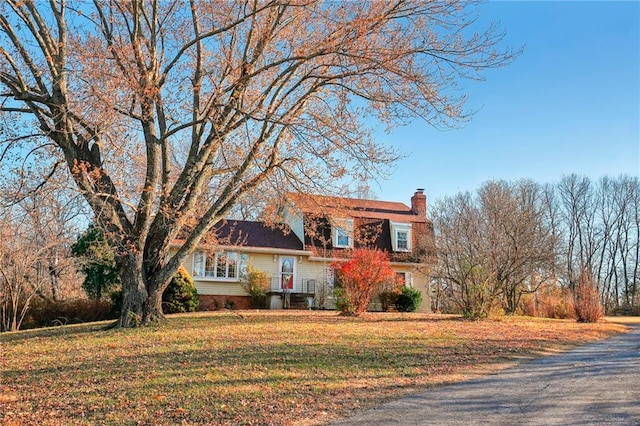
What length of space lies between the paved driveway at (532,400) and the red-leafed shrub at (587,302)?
39.0 ft

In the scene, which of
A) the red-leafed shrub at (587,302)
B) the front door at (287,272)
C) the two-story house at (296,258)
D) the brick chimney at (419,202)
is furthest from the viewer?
the brick chimney at (419,202)

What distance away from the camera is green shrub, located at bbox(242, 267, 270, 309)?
23484 mm

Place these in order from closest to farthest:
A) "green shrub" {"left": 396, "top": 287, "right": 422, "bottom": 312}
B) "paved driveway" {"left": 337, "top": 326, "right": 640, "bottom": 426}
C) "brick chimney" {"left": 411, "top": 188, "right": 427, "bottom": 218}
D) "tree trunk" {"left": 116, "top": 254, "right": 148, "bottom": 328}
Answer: "paved driveway" {"left": 337, "top": 326, "right": 640, "bottom": 426} → "tree trunk" {"left": 116, "top": 254, "right": 148, "bottom": 328} → "green shrub" {"left": 396, "top": 287, "right": 422, "bottom": 312} → "brick chimney" {"left": 411, "top": 188, "right": 427, "bottom": 218}

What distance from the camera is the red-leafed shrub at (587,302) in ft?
66.2

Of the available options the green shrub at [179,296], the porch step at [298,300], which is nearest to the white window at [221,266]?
the porch step at [298,300]

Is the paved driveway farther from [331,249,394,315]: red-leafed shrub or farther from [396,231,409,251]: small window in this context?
[396,231,409,251]: small window

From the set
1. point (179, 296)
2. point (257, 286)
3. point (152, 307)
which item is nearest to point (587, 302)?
point (257, 286)

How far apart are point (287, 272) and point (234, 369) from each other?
56.2ft

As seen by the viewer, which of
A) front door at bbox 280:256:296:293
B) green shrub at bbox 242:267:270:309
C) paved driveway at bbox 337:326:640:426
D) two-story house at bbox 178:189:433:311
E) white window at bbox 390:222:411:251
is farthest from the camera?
white window at bbox 390:222:411:251

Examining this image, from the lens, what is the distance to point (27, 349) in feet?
34.7

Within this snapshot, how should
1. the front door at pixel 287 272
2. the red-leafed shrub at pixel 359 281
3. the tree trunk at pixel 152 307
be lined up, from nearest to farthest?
the tree trunk at pixel 152 307 < the red-leafed shrub at pixel 359 281 < the front door at pixel 287 272

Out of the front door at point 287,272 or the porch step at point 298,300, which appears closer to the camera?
the porch step at point 298,300

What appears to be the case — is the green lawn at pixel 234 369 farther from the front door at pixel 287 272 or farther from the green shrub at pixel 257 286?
the front door at pixel 287 272

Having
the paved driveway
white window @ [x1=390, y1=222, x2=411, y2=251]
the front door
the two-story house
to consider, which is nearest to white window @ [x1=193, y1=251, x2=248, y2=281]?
the two-story house
